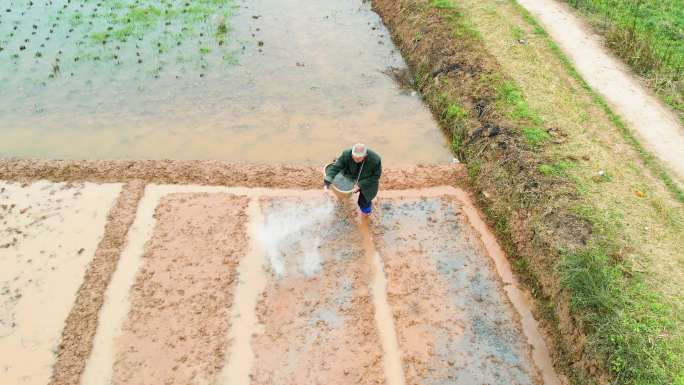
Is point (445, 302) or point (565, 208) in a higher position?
point (565, 208)

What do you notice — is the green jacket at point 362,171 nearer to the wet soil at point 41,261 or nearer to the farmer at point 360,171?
the farmer at point 360,171

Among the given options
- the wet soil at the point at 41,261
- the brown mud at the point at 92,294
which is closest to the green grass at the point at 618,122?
the brown mud at the point at 92,294

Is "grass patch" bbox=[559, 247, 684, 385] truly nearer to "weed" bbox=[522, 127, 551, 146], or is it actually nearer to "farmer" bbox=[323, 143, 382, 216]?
"weed" bbox=[522, 127, 551, 146]

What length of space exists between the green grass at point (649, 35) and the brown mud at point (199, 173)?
495 centimetres

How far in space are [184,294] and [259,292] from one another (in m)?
1.02

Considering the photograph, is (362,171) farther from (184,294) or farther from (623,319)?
(623,319)

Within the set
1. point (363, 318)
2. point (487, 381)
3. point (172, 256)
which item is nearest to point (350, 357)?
point (363, 318)

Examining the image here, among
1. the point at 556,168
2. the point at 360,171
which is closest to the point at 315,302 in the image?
the point at 360,171

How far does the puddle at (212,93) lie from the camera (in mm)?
9406

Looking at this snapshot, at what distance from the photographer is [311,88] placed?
11.0m

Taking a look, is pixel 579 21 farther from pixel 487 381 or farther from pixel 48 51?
pixel 48 51

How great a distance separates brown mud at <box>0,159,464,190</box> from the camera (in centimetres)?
853

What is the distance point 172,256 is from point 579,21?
37.2ft

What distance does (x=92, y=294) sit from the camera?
6.65m
